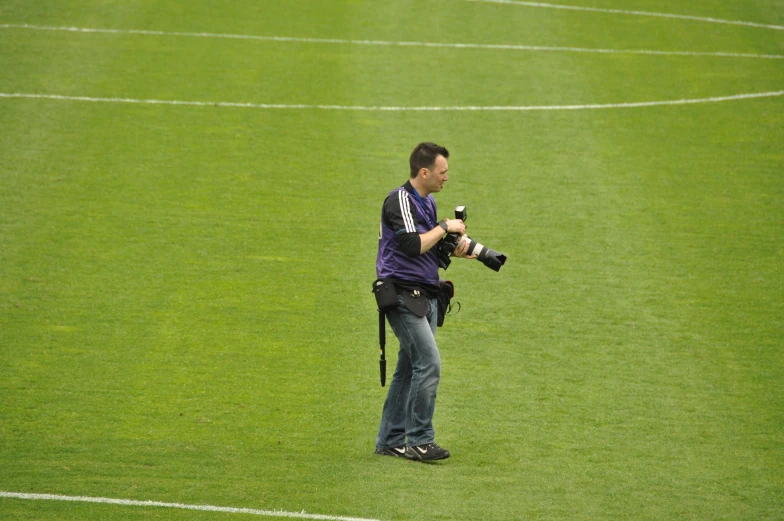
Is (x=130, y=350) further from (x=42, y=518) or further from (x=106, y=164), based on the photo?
(x=106, y=164)

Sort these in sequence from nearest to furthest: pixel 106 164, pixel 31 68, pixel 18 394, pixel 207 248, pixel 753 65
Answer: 1. pixel 18 394
2. pixel 207 248
3. pixel 106 164
4. pixel 31 68
5. pixel 753 65

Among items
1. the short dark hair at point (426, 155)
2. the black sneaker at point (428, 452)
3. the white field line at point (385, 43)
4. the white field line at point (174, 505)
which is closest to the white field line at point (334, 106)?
the white field line at point (385, 43)

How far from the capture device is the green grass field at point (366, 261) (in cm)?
745

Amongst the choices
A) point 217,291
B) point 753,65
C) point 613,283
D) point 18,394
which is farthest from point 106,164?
point 753,65

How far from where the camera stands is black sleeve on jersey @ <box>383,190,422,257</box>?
710cm

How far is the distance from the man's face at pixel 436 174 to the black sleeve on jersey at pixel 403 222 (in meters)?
0.19

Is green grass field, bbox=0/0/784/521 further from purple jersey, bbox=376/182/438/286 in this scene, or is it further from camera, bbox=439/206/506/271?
camera, bbox=439/206/506/271

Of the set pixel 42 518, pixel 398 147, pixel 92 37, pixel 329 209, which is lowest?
pixel 42 518

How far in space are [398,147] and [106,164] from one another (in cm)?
410

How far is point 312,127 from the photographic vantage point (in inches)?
606

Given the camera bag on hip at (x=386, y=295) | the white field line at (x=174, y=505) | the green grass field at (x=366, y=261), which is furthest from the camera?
the green grass field at (x=366, y=261)

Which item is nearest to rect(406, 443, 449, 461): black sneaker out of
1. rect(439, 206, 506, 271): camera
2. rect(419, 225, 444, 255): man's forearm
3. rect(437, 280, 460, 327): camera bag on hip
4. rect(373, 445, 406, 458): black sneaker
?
rect(373, 445, 406, 458): black sneaker

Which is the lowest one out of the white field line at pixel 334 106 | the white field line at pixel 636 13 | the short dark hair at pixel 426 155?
the short dark hair at pixel 426 155

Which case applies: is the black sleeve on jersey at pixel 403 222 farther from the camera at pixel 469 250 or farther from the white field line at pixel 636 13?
the white field line at pixel 636 13
